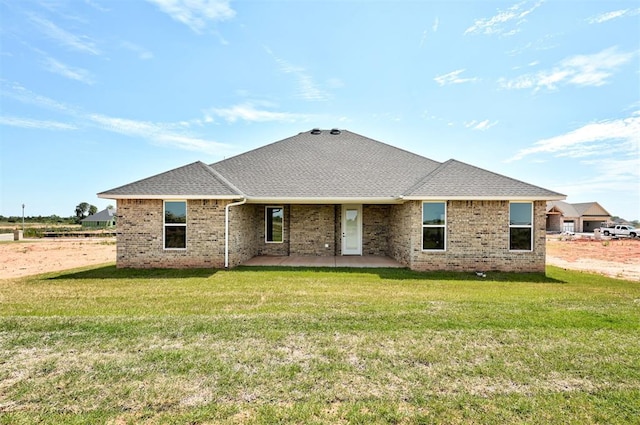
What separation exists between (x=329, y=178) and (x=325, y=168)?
44.1 inches

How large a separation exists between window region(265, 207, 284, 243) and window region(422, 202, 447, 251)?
23.6ft

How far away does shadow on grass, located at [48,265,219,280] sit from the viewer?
36.3ft

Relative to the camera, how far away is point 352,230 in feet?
54.1

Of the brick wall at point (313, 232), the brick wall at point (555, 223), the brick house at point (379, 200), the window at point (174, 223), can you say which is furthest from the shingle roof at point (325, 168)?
the brick wall at point (555, 223)

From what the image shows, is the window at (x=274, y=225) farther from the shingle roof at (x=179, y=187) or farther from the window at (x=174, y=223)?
the window at (x=174, y=223)

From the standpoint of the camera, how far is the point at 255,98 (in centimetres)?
1688

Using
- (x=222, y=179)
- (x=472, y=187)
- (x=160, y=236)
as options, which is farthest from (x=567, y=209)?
(x=160, y=236)

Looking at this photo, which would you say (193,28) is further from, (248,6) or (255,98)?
(255,98)

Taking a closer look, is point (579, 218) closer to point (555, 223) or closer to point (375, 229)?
point (555, 223)

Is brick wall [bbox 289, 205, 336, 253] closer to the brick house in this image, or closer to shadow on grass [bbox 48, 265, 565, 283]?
the brick house

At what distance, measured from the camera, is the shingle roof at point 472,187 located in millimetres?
11953

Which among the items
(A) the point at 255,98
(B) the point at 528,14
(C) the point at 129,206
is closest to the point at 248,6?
(A) the point at 255,98

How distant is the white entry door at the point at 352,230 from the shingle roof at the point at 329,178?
2004 mm

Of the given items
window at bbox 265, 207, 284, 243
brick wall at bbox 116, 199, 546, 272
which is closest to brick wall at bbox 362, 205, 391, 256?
brick wall at bbox 116, 199, 546, 272
